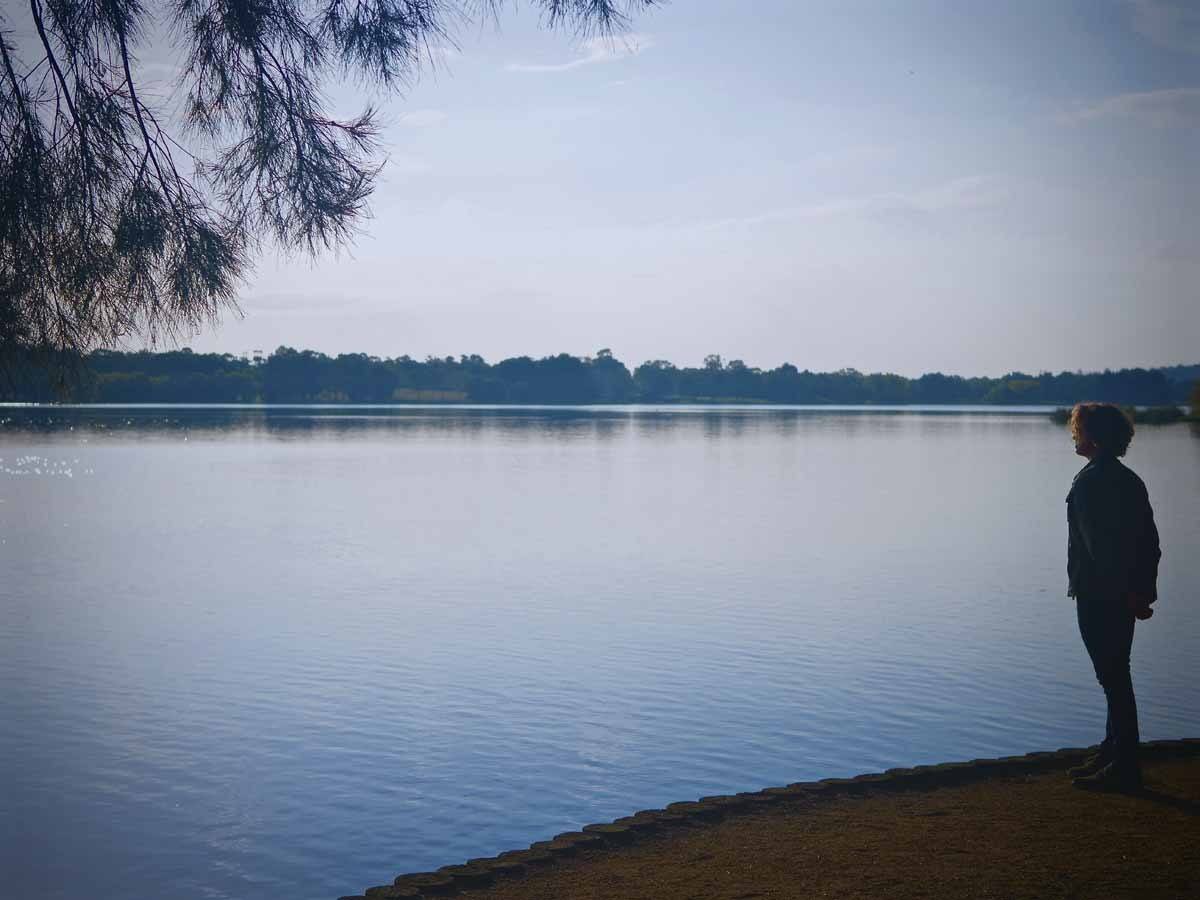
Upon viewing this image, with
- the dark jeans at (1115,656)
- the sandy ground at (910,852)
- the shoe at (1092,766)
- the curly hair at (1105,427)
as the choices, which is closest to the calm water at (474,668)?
the sandy ground at (910,852)

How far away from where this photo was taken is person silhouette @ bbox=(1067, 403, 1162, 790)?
256 inches

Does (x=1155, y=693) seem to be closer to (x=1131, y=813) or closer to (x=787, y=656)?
(x=787, y=656)

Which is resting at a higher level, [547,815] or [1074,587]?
[1074,587]

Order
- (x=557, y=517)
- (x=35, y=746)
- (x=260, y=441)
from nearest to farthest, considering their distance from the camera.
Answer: (x=35, y=746) → (x=557, y=517) → (x=260, y=441)

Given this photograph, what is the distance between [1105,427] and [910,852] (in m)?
2.76

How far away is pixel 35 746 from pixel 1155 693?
9.82 meters

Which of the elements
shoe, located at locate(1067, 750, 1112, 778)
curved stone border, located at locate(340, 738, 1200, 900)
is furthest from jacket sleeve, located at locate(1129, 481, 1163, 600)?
curved stone border, located at locate(340, 738, 1200, 900)

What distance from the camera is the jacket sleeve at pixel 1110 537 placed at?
6477 millimetres

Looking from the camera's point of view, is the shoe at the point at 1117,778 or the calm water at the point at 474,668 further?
the calm water at the point at 474,668

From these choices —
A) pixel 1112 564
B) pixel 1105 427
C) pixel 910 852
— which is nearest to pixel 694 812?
pixel 910 852

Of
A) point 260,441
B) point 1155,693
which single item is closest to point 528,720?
point 1155,693

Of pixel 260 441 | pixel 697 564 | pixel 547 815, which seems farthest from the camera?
pixel 260 441

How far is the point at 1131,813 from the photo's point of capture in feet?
20.6

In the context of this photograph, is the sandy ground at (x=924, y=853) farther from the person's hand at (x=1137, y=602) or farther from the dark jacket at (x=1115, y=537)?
the dark jacket at (x=1115, y=537)
